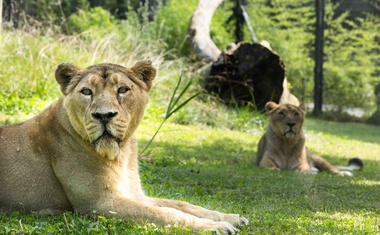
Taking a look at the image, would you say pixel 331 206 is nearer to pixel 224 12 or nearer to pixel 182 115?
pixel 182 115

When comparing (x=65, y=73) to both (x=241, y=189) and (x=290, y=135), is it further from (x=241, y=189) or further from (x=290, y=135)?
(x=290, y=135)

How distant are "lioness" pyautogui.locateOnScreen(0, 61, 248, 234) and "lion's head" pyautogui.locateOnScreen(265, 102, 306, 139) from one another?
5.52 m

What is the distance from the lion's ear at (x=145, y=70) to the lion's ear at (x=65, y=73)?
44 centimetres

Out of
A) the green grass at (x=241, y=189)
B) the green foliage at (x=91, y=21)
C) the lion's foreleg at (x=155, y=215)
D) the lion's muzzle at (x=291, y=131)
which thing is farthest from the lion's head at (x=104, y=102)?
the green foliage at (x=91, y=21)

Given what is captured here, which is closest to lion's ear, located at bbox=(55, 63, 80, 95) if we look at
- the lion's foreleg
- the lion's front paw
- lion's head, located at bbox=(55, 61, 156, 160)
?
lion's head, located at bbox=(55, 61, 156, 160)

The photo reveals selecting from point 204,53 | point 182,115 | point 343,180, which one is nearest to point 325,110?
point 204,53

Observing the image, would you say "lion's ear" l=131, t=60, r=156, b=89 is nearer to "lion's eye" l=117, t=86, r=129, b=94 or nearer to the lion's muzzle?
"lion's eye" l=117, t=86, r=129, b=94

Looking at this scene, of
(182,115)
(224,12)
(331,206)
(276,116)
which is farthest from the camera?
(224,12)

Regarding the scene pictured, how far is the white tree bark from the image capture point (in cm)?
1755

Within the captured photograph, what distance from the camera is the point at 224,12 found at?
22.9m

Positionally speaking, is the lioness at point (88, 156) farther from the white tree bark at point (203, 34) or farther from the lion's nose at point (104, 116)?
the white tree bark at point (203, 34)

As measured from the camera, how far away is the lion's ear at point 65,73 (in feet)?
17.2

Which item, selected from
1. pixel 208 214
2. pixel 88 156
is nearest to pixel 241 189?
pixel 208 214

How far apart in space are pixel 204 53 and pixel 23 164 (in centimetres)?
1248
